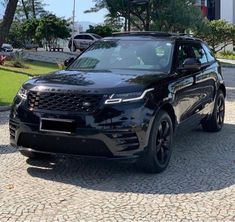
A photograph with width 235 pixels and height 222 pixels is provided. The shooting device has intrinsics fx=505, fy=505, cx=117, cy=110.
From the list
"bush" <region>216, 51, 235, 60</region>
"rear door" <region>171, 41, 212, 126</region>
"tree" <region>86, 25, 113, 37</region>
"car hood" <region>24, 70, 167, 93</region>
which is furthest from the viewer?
"tree" <region>86, 25, 113, 37</region>

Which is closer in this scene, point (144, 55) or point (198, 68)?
point (144, 55)

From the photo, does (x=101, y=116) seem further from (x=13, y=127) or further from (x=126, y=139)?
(x=13, y=127)

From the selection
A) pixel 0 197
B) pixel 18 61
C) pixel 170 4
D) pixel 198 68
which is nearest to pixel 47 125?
pixel 0 197

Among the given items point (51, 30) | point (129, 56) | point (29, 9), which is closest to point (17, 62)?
point (129, 56)

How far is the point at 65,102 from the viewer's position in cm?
559

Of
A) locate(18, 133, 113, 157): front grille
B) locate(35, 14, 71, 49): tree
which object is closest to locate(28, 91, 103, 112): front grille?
locate(18, 133, 113, 157): front grille

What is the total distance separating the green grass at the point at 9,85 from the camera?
12.1 metres

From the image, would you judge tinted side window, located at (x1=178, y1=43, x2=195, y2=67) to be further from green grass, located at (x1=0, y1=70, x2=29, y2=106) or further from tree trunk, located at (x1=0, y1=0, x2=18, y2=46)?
tree trunk, located at (x1=0, y1=0, x2=18, y2=46)

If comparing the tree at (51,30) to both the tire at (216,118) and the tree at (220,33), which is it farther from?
the tire at (216,118)

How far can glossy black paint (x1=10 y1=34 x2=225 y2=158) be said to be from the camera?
5500mm

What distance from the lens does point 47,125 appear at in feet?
18.5

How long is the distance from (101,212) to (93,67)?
2682 mm

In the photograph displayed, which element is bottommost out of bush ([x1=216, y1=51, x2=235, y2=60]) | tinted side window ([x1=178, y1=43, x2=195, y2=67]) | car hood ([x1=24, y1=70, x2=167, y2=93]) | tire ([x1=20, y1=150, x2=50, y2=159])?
bush ([x1=216, y1=51, x2=235, y2=60])

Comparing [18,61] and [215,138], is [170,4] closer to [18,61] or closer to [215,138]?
[18,61]
